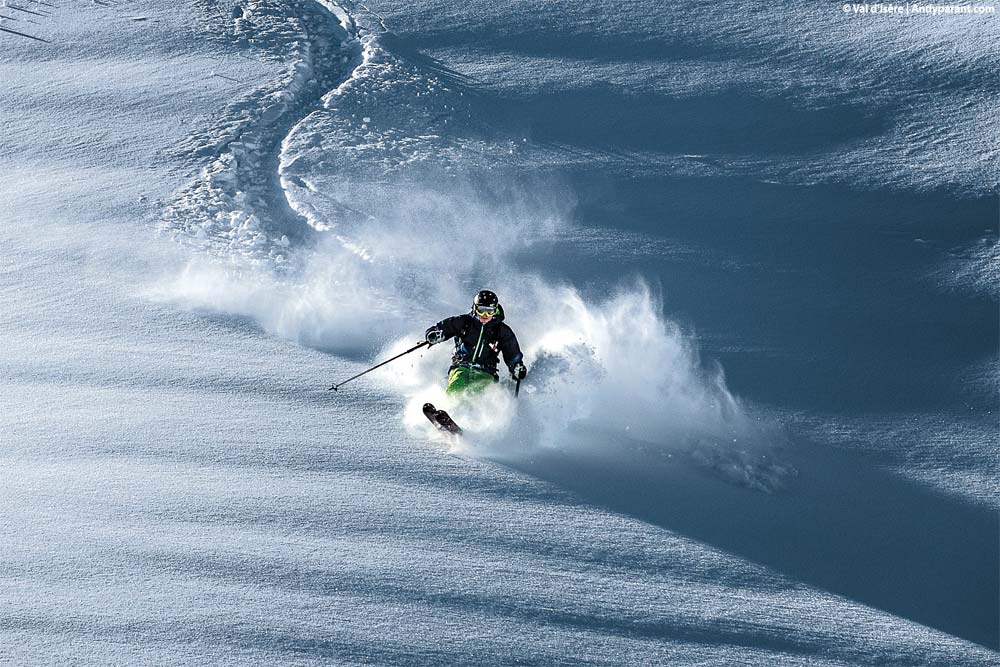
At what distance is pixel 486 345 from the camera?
29.8ft

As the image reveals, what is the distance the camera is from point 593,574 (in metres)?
6.95

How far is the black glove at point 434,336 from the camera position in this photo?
29.8 ft

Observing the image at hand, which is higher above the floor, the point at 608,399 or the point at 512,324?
the point at 512,324

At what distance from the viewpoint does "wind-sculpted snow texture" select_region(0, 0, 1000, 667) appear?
6.67 m

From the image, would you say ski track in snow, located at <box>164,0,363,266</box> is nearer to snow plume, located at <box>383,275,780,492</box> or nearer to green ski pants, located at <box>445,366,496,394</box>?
snow plume, located at <box>383,275,780,492</box>

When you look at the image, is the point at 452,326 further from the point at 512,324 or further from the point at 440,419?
the point at 440,419

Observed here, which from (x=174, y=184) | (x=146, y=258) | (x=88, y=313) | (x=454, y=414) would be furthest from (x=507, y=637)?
(x=174, y=184)

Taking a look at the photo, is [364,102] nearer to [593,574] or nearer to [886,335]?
[886,335]

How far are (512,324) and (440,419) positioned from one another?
231cm

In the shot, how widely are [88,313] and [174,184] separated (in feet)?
10.4

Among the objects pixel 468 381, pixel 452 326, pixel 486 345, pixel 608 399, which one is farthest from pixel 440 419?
pixel 608 399

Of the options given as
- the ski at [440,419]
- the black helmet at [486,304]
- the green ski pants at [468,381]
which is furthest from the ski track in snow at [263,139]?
the ski at [440,419]

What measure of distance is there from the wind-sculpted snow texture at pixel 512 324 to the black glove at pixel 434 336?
0.46 meters

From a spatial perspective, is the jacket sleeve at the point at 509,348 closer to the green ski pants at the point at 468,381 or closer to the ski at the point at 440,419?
the green ski pants at the point at 468,381
